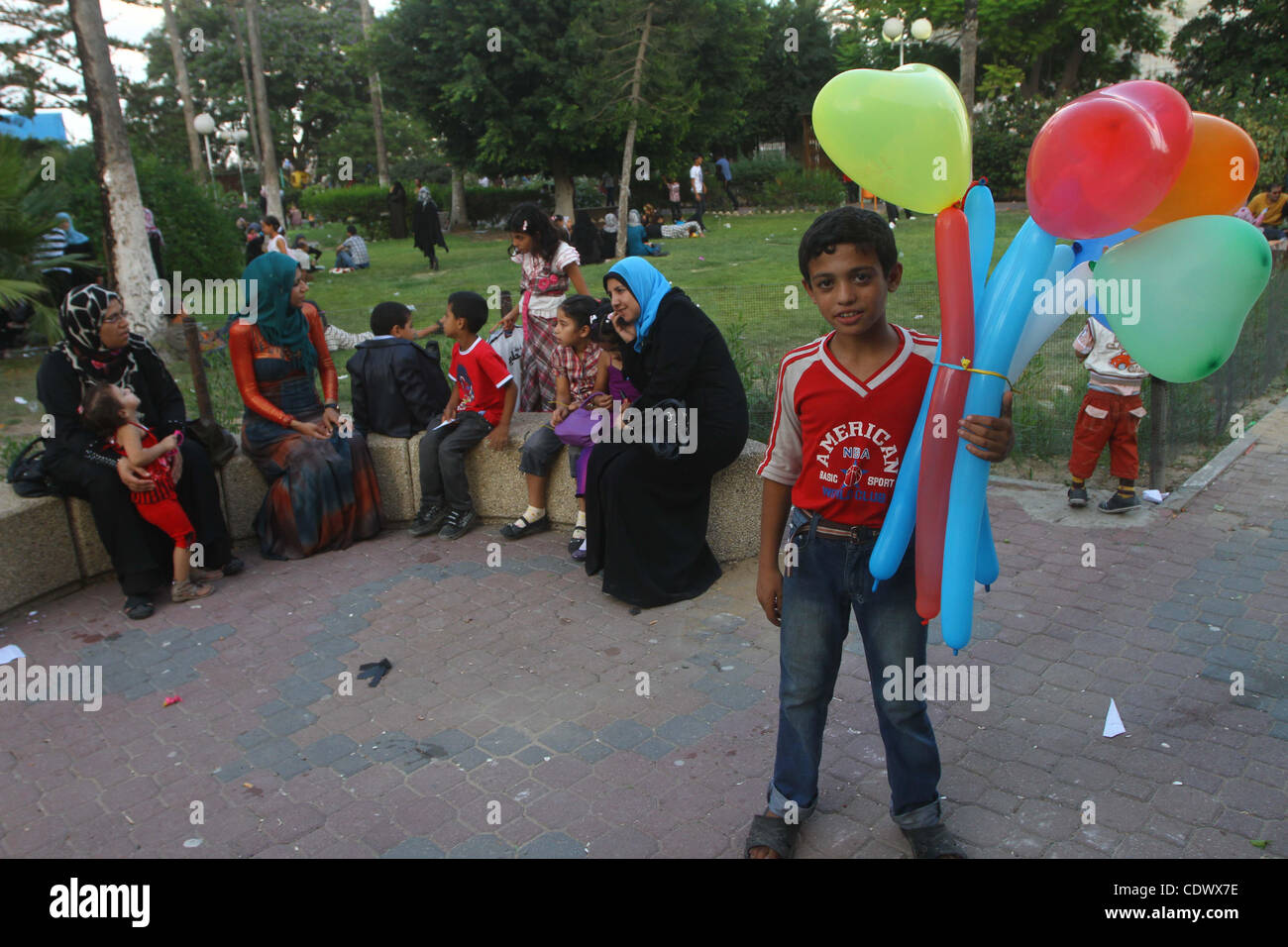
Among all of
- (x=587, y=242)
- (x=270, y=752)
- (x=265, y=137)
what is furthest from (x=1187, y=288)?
(x=265, y=137)

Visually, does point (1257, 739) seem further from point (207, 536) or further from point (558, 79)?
point (558, 79)

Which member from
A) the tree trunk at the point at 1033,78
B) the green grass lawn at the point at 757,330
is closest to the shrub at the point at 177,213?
the green grass lawn at the point at 757,330

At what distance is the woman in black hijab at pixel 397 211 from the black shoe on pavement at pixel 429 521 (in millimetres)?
24037

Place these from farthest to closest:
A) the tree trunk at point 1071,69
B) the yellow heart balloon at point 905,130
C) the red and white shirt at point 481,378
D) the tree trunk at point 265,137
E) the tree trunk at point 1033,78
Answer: the tree trunk at point 1033,78, the tree trunk at point 1071,69, the tree trunk at point 265,137, the red and white shirt at point 481,378, the yellow heart balloon at point 905,130

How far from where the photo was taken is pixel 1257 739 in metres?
3.53

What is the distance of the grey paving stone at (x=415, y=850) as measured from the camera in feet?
10.4

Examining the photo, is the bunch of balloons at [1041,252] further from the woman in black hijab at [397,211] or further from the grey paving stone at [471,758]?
the woman in black hijab at [397,211]

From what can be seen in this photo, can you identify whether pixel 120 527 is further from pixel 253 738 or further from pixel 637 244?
pixel 637 244

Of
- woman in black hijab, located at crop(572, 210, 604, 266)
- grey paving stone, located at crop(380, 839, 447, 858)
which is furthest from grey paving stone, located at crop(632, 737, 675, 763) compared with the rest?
woman in black hijab, located at crop(572, 210, 604, 266)

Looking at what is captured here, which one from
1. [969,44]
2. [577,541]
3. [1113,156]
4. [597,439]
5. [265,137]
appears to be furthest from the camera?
[265,137]

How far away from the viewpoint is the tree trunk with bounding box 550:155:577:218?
28297mm

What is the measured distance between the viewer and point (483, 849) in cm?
317

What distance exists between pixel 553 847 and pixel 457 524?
325 cm

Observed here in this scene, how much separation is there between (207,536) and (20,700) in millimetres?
1431
